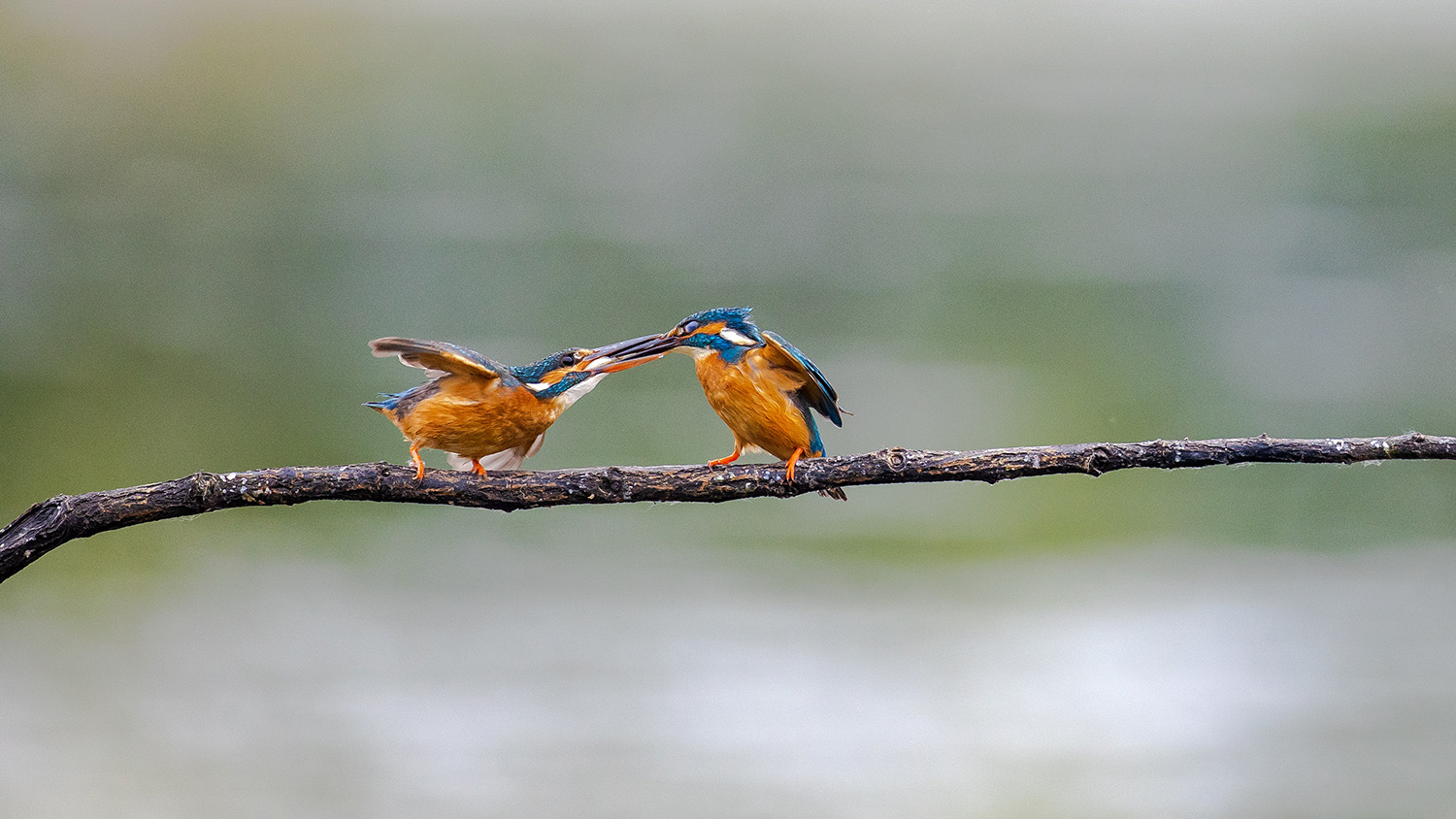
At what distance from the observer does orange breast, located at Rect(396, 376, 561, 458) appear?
4.83ft

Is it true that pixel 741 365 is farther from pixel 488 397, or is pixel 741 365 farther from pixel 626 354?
pixel 488 397

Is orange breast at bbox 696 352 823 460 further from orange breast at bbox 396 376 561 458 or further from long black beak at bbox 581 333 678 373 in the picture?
orange breast at bbox 396 376 561 458

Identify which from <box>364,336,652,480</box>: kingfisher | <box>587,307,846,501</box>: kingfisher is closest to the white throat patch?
<box>587,307,846,501</box>: kingfisher

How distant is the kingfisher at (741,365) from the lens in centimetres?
150

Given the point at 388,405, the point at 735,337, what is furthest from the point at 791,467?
the point at 388,405

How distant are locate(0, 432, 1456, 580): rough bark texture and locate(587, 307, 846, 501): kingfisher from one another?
0.19ft

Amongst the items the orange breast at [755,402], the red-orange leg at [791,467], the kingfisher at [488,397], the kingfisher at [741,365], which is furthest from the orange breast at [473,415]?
the red-orange leg at [791,467]

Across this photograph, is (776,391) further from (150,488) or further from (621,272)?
(621,272)

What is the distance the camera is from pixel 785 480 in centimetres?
147

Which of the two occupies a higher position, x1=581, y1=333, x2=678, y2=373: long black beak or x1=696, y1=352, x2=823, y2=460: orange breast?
x1=581, y1=333, x2=678, y2=373: long black beak

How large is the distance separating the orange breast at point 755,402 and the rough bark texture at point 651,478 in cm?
6

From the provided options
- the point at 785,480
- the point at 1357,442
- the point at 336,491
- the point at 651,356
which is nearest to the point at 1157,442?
the point at 1357,442

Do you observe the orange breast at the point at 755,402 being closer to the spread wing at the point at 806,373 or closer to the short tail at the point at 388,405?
the spread wing at the point at 806,373

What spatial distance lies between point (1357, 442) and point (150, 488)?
1799 mm
